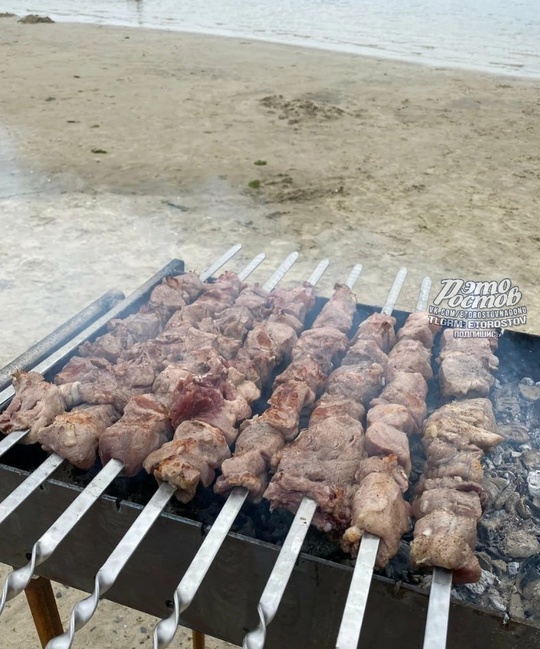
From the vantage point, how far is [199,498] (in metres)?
2.51

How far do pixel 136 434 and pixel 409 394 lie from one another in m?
1.33

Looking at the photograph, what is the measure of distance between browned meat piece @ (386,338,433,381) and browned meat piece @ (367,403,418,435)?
0.36 m

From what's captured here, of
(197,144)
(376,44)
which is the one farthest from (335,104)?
(376,44)

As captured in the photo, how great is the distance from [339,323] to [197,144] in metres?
8.11

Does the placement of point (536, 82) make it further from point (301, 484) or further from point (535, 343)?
point (301, 484)

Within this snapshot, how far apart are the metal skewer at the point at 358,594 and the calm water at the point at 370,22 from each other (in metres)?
18.8

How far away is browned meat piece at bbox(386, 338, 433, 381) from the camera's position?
314cm

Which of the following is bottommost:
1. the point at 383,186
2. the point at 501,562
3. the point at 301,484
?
the point at 383,186

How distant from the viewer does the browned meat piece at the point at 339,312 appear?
3.61m

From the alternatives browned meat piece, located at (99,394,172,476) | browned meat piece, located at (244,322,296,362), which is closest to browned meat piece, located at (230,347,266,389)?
browned meat piece, located at (244,322,296,362)

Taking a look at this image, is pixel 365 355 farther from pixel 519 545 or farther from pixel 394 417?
pixel 519 545

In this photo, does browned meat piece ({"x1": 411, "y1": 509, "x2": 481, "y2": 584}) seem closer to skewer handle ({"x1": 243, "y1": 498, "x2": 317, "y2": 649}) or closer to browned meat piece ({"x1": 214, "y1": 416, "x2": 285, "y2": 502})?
skewer handle ({"x1": 243, "y1": 498, "x2": 317, "y2": 649})

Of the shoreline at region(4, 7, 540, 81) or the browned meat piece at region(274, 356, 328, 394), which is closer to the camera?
the browned meat piece at region(274, 356, 328, 394)

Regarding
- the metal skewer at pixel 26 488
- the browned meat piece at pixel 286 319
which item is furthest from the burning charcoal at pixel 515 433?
the metal skewer at pixel 26 488
